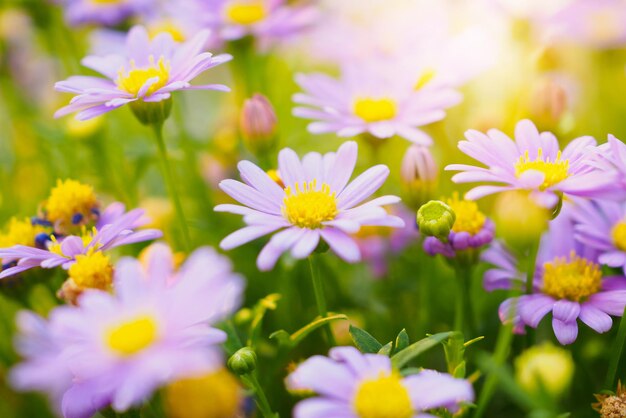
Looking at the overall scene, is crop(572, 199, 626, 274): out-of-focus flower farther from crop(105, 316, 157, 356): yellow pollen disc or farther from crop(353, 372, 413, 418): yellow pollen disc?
crop(105, 316, 157, 356): yellow pollen disc

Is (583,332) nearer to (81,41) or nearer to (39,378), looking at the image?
(39,378)

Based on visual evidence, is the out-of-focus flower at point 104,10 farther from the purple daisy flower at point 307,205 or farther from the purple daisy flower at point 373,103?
the purple daisy flower at point 307,205

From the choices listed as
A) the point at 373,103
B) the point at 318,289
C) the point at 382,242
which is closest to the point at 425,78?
the point at 373,103

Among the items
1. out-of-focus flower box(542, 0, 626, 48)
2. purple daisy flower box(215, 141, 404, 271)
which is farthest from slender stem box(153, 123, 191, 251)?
out-of-focus flower box(542, 0, 626, 48)

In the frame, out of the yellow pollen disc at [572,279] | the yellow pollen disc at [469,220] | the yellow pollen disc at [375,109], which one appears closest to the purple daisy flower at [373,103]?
the yellow pollen disc at [375,109]

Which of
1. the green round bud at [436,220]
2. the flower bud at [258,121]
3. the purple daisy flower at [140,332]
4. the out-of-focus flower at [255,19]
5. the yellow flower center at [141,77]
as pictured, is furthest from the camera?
the out-of-focus flower at [255,19]

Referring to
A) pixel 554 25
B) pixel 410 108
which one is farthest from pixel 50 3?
pixel 554 25

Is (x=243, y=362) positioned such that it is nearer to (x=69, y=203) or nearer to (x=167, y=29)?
(x=69, y=203)
